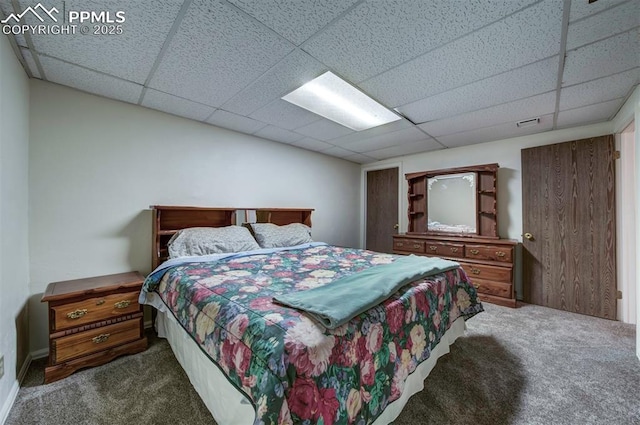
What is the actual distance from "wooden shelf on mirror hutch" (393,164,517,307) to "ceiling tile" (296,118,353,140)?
1630mm

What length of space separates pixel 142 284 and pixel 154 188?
1.01m

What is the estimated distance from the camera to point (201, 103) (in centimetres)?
244

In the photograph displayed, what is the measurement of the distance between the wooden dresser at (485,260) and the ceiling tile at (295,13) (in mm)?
3195

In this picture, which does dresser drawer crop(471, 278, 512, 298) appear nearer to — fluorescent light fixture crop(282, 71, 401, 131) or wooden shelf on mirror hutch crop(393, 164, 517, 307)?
wooden shelf on mirror hutch crop(393, 164, 517, 307)

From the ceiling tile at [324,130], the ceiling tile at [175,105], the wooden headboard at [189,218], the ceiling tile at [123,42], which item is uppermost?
the ceiling tile at [123,42]

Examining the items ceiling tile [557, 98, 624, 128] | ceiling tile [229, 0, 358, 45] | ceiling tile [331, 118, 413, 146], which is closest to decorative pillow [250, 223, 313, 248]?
ceiling tile [331, 118, 413, 146]

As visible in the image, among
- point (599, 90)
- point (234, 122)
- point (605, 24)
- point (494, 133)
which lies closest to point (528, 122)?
point (494, 133)

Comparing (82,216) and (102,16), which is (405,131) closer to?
(102,16)

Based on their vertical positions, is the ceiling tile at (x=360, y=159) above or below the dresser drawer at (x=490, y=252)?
above

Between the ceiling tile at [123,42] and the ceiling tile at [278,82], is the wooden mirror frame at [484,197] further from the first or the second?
the ceiling tile at [123,42]

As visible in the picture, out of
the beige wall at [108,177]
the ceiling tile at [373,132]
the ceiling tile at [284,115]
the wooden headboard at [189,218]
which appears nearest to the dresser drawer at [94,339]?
the beige wall at [108,177]

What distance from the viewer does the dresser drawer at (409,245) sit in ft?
12.6

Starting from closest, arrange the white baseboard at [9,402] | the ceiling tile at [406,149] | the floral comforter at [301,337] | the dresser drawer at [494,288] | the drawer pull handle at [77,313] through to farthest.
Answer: the floral comforter at [301,337] < the white baseboard at [9,402] < the drawer pull handle at [77,313] < the dresser drawer at [494,288] < the ceiling tile at [406,149]

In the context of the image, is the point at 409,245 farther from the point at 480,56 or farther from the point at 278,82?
the point at 278,82
